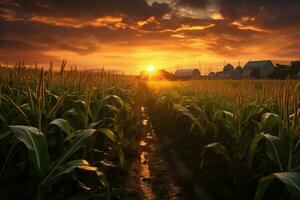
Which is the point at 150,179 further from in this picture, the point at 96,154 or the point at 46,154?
the point at 46,154

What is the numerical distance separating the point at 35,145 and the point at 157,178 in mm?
3188

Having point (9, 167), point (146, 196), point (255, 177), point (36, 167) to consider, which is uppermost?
point (36, 167)

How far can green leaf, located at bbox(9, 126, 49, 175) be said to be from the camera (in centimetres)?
308

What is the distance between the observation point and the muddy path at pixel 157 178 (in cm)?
499

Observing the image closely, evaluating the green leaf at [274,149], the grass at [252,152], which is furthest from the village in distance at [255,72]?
the green leaf at [274,149]

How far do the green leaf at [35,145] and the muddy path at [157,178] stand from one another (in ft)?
6.55

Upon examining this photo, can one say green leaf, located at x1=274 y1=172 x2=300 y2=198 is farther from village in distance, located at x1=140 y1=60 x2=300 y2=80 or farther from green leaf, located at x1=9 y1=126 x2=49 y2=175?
village in distance, located at x1=140 y1=60 x2=300 y2=80

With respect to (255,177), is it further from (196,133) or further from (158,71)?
(158,71)

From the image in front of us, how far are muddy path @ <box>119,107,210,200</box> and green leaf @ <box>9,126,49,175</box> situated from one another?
2.00m

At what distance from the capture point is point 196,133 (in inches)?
328

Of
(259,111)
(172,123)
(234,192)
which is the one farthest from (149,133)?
(234,192)

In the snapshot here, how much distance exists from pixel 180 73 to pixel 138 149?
268 ft

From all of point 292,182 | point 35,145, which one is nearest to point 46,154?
point 35,145

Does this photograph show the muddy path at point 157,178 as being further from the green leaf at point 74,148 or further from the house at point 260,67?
the house at point 260,67
